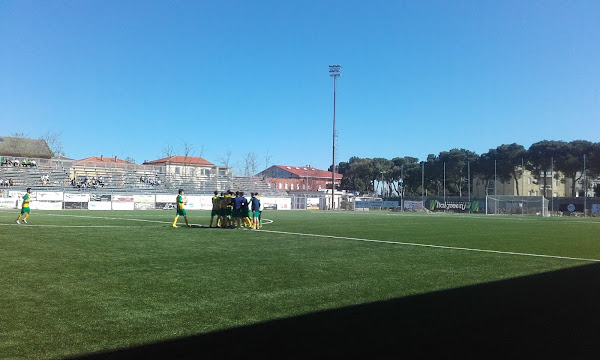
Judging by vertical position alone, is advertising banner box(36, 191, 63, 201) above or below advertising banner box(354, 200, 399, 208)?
above

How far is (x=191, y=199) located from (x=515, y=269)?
4717 cm

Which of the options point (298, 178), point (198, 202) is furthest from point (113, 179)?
point (298, 178)

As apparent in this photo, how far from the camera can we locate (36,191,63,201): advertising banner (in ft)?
143

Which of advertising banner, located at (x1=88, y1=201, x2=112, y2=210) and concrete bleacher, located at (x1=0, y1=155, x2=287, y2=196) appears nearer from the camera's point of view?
advertising banner, located at (x1=88, y1=201, x2=112, y2=210)

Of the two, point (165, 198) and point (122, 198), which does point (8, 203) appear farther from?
point (165, 198)

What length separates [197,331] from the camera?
5.20 m

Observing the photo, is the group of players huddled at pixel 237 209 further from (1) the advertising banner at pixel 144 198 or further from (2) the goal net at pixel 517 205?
(2) the goal net at pixel 517 205

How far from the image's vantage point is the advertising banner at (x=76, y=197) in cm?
4509

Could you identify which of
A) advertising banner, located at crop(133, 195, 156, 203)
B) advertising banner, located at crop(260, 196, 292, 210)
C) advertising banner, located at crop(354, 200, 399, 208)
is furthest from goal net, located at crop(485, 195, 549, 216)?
advertising banner, located at crop(133, 195, 156, 203)

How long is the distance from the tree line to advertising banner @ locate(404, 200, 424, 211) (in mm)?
12396

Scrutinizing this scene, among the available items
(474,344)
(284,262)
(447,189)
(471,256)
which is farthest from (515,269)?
(447,189)

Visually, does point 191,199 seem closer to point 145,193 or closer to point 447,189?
point 145,193

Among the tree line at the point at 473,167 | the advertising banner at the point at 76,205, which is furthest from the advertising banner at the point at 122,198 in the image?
the tree line at the point at 473,167

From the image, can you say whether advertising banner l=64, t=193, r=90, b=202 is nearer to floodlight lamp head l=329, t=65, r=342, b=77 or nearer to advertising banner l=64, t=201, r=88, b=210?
advertising banner l=64, t=201, r=88, b=210
